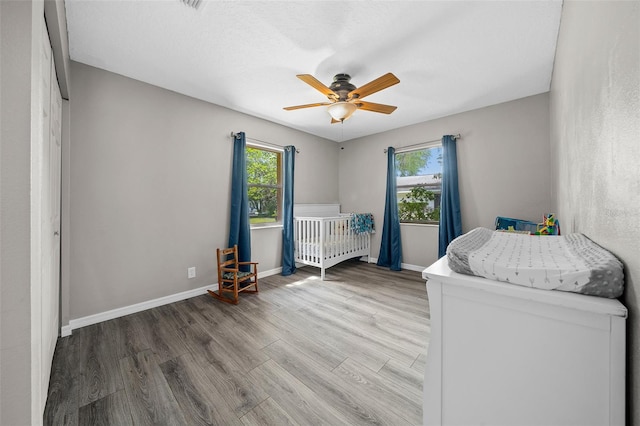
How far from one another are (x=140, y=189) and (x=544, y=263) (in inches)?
117

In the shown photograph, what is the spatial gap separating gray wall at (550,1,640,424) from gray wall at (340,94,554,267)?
1.98m

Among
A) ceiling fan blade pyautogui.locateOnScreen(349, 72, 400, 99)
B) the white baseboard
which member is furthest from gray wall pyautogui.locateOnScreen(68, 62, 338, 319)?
ceiling fan blade pyautogui.locateOnScreen(349, 72, 400, 99)

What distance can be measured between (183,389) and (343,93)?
254 cm

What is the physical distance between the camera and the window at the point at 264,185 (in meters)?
3.40

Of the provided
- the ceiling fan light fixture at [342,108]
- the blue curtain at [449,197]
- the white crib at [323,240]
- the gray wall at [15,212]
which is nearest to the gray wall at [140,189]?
the white crib at [323,240]

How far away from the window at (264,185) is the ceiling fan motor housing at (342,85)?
5.24 feet

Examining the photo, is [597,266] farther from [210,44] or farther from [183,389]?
[210,44]

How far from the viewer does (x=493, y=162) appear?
2.96m

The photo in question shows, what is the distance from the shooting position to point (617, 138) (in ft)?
2.02

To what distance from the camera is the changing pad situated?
0.50 metres

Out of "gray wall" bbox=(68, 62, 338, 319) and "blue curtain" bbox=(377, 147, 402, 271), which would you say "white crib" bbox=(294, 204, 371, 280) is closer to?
"blue curtain" bbox=(377, 147, 402, 271)

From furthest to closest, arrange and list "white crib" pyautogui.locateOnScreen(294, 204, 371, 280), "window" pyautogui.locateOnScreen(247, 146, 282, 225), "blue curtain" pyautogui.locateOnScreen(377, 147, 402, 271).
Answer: "blue curtain" pyautogui.locateOnScreen(377, 147, 402, 271) < "window" pyautogui.locateOnScreen(247, 146, 282, 225) < "white crib" pyautogui.locateOnScreen(294, 204, 371, 280)

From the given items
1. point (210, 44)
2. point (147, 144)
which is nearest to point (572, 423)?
point (210, 44)

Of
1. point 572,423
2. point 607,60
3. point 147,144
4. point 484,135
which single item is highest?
point 484,135
